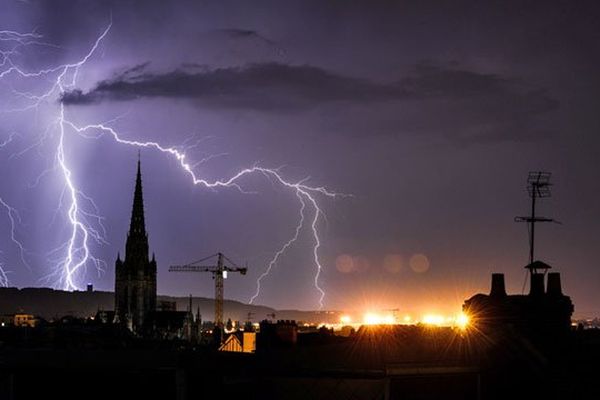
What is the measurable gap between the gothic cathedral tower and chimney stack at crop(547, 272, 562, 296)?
429 feet

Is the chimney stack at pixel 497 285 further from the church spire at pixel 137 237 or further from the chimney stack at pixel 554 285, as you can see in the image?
the church spire at pixel 137 237

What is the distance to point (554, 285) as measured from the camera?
1106 inches

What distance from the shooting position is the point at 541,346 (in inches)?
966

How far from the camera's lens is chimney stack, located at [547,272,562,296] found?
27.6m


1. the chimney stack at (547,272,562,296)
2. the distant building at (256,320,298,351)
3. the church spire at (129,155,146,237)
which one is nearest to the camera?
the chimney stack at (547,272,562,296)

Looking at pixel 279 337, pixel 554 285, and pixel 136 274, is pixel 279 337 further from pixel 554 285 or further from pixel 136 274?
pixel 136 274

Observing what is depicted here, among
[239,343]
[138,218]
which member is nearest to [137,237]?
[138,218]

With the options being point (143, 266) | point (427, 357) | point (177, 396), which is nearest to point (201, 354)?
point (177, 396)

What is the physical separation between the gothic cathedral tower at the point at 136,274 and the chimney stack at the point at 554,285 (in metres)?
131

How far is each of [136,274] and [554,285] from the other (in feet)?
438

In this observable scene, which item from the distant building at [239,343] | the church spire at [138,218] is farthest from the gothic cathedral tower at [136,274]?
the distant building at [239,343]

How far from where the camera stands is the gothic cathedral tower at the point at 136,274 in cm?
15638

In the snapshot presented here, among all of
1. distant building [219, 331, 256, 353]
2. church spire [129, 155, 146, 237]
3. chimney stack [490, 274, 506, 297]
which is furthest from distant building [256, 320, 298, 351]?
church spire [129, 155, 146, 237]

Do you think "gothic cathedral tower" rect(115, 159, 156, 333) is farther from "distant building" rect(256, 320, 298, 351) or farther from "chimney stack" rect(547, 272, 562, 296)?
"chimney stack" rect(547, 272, 562, 296)
